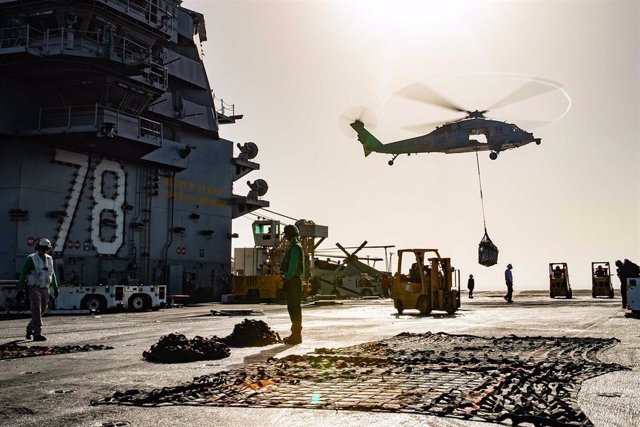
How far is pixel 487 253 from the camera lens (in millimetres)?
34469

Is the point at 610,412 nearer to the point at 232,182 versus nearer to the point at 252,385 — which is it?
the point at 252,385

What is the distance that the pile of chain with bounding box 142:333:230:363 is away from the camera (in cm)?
717

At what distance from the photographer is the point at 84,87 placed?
27812 mm

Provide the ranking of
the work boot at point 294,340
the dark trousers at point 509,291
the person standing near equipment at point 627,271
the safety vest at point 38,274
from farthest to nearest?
the dark trousers at point 509,291 → the person standing near equipment at point 627,271 → the safety vest at point 38,274 → the work boot at point 294,340

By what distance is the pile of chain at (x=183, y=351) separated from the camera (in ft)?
23.5

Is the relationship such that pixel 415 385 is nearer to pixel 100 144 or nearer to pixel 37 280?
pixel 37 280

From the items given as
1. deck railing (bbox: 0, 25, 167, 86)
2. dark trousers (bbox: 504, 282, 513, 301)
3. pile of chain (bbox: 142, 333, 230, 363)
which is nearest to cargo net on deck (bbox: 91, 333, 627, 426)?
pile of chain (bbox: 142, 333, 230, 363)

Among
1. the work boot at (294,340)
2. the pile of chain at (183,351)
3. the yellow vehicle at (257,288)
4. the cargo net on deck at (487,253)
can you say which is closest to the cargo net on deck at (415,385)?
the pile of chain at (183,351)

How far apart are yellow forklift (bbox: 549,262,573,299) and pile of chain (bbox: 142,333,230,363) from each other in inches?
1405

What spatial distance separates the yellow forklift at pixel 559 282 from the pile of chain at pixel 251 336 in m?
33.8

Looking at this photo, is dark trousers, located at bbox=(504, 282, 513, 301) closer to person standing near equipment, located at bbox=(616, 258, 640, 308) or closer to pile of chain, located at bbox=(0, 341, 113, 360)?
person standing near equipment, located at bbox=(616, 258, 640, 308)

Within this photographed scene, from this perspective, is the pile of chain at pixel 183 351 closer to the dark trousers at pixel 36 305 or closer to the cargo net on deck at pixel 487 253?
the dark trousers at pixel 36 305

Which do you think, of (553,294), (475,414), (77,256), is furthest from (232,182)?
(475,414)

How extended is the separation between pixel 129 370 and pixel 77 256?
23.9 m
